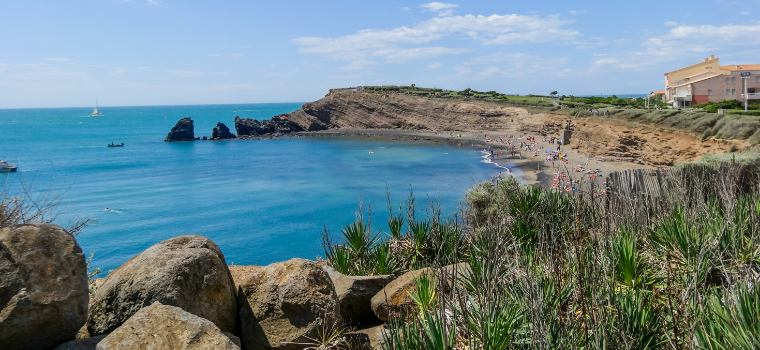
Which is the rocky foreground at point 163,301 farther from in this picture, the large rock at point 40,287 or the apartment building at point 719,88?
the apartment building at point 719,88

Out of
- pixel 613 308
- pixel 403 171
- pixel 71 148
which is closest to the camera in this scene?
pixel 613 308

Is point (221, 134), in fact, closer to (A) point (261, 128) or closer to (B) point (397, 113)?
(A) point (261, 128)

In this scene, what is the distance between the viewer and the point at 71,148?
80312mm

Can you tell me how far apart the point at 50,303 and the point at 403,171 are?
43828 millimetres

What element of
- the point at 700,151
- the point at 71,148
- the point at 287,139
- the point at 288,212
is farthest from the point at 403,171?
the point at 71,148

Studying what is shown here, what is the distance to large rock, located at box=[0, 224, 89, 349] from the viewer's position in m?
3.98

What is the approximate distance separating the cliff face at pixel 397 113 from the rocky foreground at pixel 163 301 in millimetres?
69113

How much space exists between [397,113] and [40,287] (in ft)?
273

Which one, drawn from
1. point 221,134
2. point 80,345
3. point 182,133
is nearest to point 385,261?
point 80,345

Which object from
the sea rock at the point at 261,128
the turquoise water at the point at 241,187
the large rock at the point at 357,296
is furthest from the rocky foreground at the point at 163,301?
the sea rock at the point at 261,128

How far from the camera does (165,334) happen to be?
362cm

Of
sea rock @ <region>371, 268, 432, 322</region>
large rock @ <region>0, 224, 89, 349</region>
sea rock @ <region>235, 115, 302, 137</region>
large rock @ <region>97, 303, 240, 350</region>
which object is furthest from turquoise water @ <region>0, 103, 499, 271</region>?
large rock @ <region>97, 303, 240, 350</region>

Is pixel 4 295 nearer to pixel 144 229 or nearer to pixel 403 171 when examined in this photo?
pixel 144 229

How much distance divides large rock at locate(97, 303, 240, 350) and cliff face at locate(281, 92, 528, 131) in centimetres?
7080
